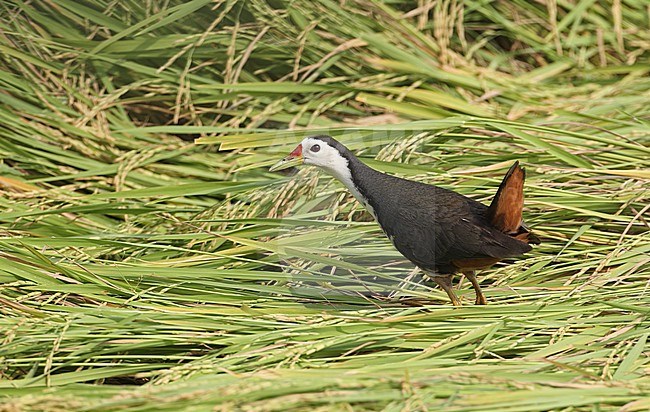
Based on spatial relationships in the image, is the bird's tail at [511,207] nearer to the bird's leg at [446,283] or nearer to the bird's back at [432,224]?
the bird's back at [432,224]

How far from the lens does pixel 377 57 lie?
3590mm

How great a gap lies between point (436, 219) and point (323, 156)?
1.14 feet

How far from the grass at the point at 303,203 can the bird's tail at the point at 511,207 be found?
0.19m

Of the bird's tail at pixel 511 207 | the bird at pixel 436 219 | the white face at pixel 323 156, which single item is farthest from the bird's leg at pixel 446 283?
the white face at pixel 323 156

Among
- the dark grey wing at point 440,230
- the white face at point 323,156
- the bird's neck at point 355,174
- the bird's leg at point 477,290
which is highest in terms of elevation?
the white face at point 323,156

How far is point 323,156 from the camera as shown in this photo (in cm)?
243

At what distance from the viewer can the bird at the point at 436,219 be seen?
220cm

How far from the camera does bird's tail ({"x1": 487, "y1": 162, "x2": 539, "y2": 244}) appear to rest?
211cm

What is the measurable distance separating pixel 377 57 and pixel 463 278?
1.26 metres

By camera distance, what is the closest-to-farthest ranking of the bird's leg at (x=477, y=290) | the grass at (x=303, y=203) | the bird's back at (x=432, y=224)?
1. the grass at (x=303, y=203)
2. the bird's back at (x=432, y=224)
3. the bird's leg at (x=477, y=290)

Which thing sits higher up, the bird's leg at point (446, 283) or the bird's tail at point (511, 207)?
the bird's tail at point (511, 207)

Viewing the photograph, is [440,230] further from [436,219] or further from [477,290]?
[477,290]

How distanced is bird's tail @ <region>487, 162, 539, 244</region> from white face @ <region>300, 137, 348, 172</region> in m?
0.41

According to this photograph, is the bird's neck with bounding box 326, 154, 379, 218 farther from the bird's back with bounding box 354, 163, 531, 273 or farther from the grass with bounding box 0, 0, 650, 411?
the grass with bounding box 0, 0, 650, 411
